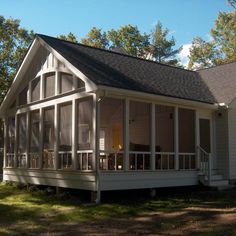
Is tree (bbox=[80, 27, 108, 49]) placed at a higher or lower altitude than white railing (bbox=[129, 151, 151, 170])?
higher

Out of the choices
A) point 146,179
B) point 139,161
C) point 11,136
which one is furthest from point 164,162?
point 11,136

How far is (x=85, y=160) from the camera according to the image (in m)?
13.5

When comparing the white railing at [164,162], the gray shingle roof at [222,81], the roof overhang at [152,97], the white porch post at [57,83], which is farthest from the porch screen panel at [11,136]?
the gray shingle roof at [222,81]

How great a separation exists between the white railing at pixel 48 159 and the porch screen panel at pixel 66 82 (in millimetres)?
2468

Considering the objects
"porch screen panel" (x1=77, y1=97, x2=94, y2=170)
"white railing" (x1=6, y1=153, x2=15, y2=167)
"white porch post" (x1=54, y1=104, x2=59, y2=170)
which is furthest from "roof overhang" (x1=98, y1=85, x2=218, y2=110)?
"white railing" (x1=6, y1=153, x2=15, y2=167)

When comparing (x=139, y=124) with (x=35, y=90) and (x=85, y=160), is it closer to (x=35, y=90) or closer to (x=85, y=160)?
(x=35, y=90)

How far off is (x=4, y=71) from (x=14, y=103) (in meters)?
13.8

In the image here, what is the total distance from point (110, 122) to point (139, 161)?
604cm

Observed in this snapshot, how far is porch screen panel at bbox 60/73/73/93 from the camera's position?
14.7 m

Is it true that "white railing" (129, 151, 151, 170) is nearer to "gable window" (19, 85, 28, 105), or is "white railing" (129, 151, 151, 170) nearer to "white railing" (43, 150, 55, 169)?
"white railing" (43, 150, 55, 169)

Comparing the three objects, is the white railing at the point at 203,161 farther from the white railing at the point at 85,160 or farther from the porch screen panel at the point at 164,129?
the white railing at the point at 85,160

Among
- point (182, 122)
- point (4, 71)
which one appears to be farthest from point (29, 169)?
point (4, 71)

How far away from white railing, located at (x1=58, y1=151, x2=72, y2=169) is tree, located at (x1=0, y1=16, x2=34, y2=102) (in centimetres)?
1845

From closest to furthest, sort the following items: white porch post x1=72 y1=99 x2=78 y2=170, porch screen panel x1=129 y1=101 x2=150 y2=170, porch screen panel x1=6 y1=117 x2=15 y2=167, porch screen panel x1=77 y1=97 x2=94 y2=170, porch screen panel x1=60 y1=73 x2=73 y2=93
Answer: porch screen panel x1=77 y1=97 x2=94 y2=170 < white porch post x1=72 y1=99 x2=78 y2=170 < porch screen panel x1=60 y1=73 x2=73 y2=93 < porch screen panel x1=129 y1=101 x2=150 y2=170 < porch screen panel x1=6 y1=117 x2=15 y2=167
